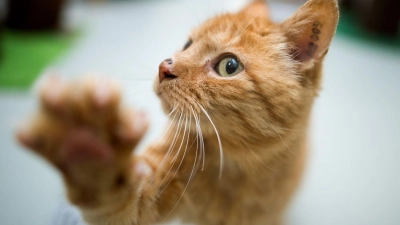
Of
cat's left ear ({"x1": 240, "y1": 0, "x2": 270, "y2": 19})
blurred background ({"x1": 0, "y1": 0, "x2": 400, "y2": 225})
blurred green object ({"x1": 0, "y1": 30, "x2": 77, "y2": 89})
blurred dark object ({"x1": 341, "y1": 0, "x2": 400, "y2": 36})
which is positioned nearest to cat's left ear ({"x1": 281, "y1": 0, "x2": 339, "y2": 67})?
cat's left ear ({"x1": 240, "y1": 0, "x2": 270, "y2": 19})

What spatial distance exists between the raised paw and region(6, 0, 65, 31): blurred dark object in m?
2.84

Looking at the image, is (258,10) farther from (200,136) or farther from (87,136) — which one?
(87,136)

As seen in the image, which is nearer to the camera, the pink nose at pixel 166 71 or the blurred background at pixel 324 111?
the pink nose at pixel 166 71

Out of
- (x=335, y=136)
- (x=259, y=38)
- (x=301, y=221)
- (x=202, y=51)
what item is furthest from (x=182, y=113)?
(x=335, y=136)

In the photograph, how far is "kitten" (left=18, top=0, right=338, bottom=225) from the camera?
0.79 metres

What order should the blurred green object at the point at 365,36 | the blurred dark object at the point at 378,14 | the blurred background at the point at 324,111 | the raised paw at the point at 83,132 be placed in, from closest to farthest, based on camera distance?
1. the raised paw at the point at 83,132
2. the blurred background at the point at 324,111
3. the blurred dark object at the point at 378,14
4. the blurred green object at the point at 365,36

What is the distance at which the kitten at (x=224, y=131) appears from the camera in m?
0.79

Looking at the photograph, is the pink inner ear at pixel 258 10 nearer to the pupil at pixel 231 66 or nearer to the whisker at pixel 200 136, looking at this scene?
the pupil at pixel 231 66

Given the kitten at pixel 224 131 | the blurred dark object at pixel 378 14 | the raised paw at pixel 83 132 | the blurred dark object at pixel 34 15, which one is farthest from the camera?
the blurred dark object at pixel 34 15

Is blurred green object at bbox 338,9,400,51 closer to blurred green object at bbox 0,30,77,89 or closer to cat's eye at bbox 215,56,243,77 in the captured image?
cat's eye at bbox 215,56,243,77

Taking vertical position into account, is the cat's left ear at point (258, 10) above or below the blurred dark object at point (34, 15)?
above

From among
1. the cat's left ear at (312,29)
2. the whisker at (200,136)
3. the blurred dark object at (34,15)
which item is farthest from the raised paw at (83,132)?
the blurred dark object at (34,15)

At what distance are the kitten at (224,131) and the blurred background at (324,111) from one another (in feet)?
0.42

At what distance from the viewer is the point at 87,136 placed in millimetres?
621
